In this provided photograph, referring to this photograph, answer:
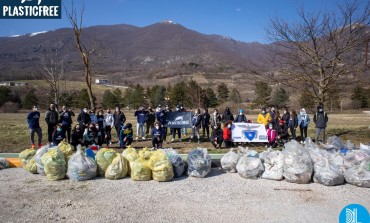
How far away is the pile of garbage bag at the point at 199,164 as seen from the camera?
26.9 ft

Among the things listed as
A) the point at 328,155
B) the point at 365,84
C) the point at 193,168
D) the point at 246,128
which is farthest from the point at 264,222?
the point at 365,84

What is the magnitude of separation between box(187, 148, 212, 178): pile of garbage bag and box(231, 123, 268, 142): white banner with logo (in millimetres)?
4405

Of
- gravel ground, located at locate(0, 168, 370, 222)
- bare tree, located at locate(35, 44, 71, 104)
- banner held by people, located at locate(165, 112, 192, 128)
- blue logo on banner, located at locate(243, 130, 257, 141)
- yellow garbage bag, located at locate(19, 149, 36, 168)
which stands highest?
bare tree, located at locate(35, 44, 71, 104)

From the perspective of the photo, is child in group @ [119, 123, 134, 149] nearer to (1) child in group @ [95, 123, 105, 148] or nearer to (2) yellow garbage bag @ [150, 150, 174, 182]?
(1) child in group @ [95, 123, 105, 148]

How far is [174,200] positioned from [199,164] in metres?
1.71

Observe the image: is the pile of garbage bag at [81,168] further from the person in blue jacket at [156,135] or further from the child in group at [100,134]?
the child in group at [100,134]

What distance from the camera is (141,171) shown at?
7.82 meters

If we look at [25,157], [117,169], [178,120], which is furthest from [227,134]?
[25,157]

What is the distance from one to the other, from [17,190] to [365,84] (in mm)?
13461

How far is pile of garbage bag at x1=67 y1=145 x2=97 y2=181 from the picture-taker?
780cm

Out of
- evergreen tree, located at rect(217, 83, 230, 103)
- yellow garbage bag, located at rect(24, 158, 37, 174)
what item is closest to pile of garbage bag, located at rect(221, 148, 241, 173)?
yellow garbage bag, located at rect(24, 158, 37, 174)

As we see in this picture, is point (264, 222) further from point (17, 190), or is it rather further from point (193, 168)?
point (17, 190)

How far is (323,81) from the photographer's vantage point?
13.9 meters

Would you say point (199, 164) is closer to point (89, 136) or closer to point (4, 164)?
point (89, 136)
